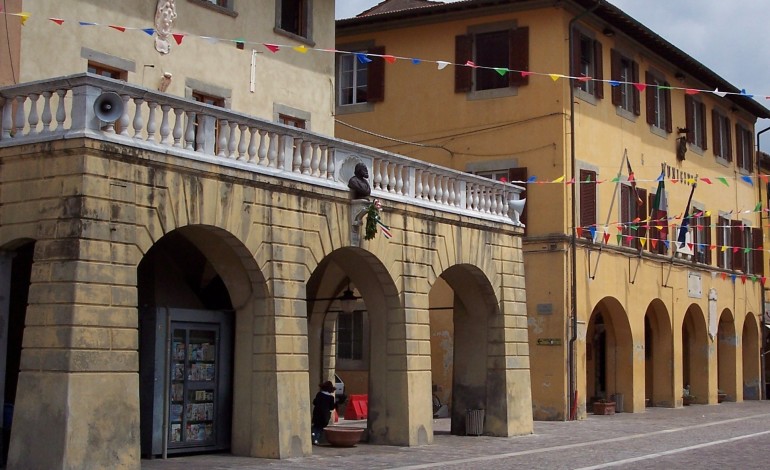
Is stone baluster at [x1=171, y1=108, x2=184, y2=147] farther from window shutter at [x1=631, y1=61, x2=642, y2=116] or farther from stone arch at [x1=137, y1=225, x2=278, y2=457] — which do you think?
window shutter at [x1=631, y1=61, x2=642, y2=116]

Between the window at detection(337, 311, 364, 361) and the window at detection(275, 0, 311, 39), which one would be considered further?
the window at detection(337, 311, 364, 361)

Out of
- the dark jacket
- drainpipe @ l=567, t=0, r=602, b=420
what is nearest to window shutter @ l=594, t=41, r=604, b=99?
drainpipe @ l=567, t=0, r=602, b=420

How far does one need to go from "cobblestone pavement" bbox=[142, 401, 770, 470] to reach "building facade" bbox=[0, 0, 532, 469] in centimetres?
59

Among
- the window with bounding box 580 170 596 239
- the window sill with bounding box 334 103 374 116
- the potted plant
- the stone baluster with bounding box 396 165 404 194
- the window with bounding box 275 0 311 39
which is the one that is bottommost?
the potted plant

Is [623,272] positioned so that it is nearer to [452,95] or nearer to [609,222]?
[609,222]

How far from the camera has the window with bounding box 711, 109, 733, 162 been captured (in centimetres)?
3915

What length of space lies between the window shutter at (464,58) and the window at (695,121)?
31.0 feet

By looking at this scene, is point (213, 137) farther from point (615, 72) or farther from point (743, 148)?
point (743, 148)

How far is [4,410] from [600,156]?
62.5ft

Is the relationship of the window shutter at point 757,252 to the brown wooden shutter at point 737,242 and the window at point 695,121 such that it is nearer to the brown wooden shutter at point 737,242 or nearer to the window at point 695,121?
the brown wooden shutter at point 737,242

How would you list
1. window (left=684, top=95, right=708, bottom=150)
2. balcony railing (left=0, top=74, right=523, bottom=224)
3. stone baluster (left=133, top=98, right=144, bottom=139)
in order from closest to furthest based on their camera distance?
balcony railing (left=0, top=74, right=523, bottom=224), stone baluster (left=133, top=98, right=144, bottom=139), window (left=684, top=95, right=708, bottom=150)

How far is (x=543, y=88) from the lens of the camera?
1139 inches

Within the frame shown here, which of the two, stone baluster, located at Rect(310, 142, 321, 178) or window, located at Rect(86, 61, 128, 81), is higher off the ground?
window, located at Rect(86, 61, 128, 81)

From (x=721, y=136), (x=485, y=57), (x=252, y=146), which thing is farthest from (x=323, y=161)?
(x=721, y=136)
